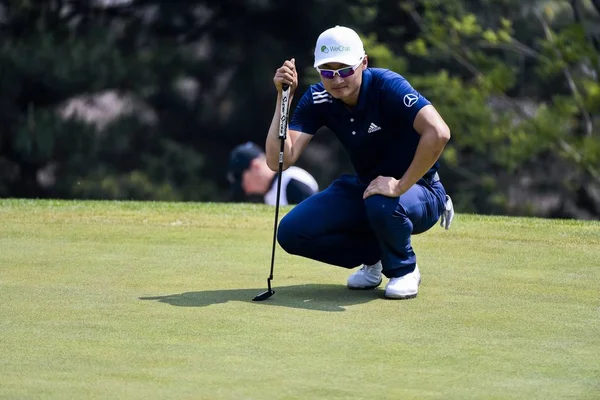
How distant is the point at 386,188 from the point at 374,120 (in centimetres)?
31

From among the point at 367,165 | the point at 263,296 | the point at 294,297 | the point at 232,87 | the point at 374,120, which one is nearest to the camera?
the point at 263,296

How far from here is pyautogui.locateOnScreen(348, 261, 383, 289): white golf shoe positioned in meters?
5.98

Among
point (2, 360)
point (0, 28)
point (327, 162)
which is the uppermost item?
point (2, 360)

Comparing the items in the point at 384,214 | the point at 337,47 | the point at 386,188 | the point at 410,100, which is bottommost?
the point at 384,214

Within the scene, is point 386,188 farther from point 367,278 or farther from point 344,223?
point 367,278

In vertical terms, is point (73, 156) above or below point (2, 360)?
below

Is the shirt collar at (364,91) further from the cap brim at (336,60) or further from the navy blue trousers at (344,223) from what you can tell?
the navy blue trousers at (344,223)

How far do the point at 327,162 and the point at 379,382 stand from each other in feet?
61.8

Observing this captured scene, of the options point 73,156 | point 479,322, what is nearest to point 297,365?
point 479,322

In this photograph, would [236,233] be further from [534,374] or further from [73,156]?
[73,156]

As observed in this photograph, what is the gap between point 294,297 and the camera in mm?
5609

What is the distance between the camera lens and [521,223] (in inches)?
326

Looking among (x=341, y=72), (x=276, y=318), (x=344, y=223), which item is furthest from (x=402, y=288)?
(x=341, y=72)

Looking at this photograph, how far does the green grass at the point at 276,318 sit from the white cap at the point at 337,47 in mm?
1019
